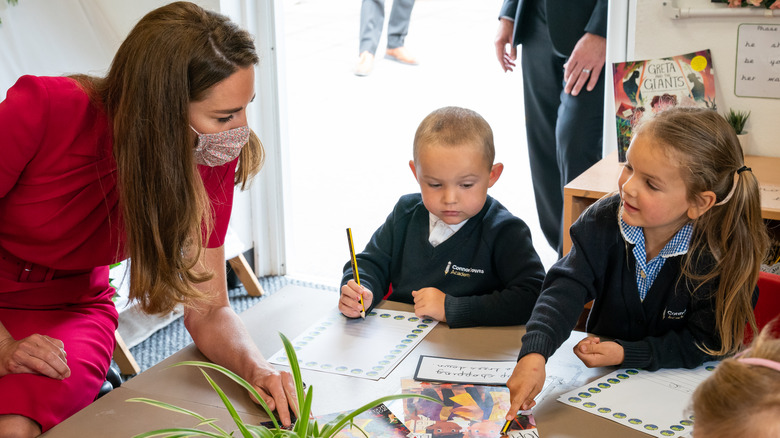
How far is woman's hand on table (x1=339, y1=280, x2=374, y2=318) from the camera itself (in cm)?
144

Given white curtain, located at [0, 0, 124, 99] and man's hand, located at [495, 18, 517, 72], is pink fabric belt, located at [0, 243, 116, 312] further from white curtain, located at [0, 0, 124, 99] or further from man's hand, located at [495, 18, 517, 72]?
man's hand, located at [495, 18, 517, 72]

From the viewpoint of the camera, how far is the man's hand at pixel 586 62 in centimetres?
247

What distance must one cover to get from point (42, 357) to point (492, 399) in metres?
0.77

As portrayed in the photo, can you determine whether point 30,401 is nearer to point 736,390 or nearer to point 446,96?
point 736,390

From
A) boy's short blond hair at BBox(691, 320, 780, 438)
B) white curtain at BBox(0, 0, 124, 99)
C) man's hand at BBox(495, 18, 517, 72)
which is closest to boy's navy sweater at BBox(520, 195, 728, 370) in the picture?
boy's short blond hair at BBox(691, 320, 780, 438)

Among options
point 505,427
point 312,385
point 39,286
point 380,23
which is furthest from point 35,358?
point 380,23

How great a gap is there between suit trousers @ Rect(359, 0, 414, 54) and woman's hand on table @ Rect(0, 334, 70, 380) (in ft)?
7.87

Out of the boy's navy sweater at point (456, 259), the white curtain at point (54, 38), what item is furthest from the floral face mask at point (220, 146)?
the white curtain at point (54, 38)

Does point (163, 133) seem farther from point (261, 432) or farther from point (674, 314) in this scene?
point (674, 314)

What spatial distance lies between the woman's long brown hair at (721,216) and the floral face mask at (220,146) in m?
0.73

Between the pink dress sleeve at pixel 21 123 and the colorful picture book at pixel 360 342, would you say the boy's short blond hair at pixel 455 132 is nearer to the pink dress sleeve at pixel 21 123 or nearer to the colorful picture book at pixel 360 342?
the colorful picture book at pixel 360 342

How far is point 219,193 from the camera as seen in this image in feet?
5.08

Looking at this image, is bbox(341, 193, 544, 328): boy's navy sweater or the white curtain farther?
the white curtain

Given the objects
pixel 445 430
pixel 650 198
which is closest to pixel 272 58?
pixel 650 198
